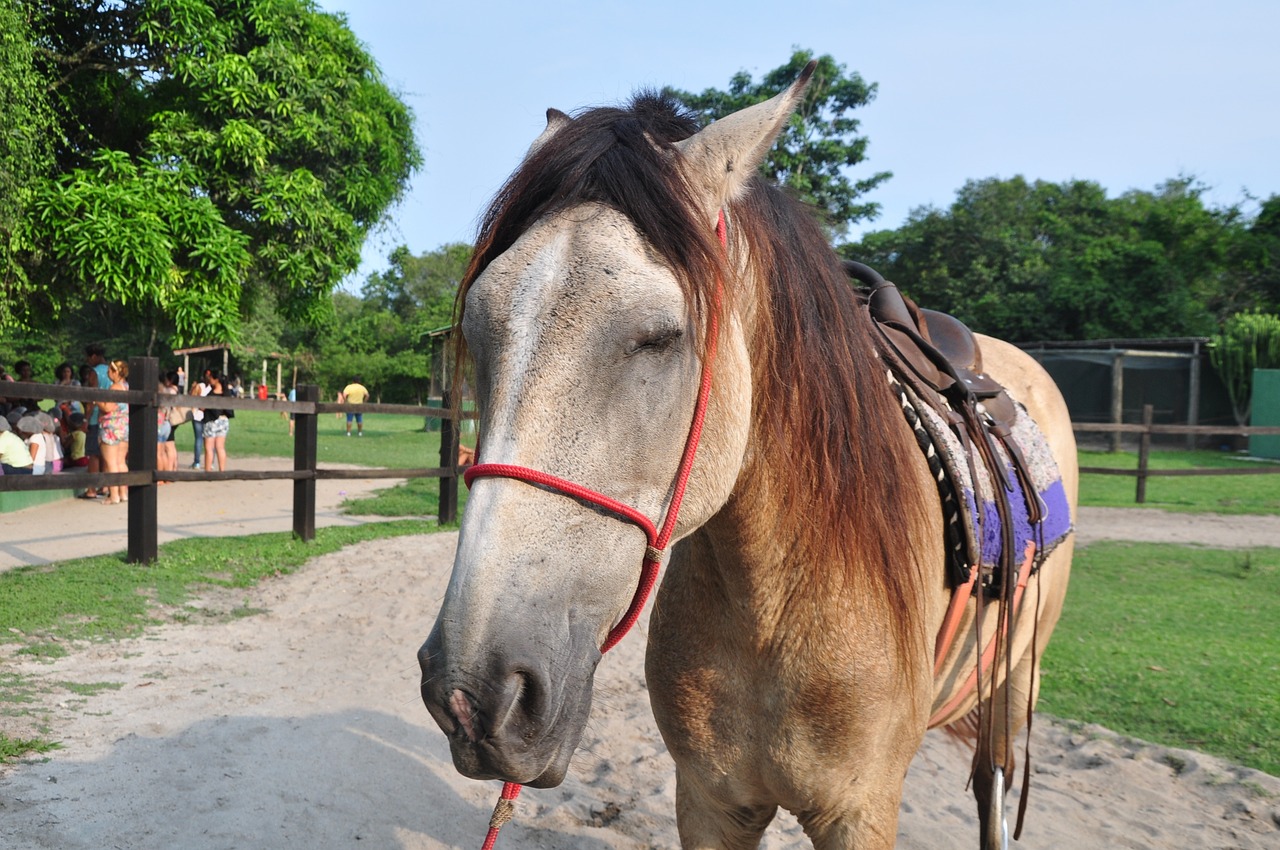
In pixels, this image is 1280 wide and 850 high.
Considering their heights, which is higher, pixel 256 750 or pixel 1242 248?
pixel 1242 248

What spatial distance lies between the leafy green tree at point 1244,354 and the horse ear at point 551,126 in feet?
81.8

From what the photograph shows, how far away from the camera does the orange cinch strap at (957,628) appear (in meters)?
2.02

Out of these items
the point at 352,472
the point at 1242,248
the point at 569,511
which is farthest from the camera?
the point at 1242,248

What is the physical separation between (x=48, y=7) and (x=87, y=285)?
3.04 m

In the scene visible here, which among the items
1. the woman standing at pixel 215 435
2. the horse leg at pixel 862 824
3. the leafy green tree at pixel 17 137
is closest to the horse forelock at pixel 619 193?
the horse leg at pixel 862 824

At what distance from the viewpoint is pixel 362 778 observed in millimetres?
3318

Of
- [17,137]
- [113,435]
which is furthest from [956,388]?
[113,435]

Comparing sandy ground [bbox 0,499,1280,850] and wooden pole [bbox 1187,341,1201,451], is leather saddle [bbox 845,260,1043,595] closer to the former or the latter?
sandy ground [bbox 0,499,1280,850]

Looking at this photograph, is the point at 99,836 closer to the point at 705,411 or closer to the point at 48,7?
the point at 705,411

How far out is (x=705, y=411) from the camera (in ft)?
4.44

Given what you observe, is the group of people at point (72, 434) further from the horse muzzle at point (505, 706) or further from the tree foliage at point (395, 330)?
the tree foliage at point (395, 330)

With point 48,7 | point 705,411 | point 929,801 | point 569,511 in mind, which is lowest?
point 929,801

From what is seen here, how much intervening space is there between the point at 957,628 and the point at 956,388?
0.64 metres

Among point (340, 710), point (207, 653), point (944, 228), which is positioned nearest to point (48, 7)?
point (207, 653)
